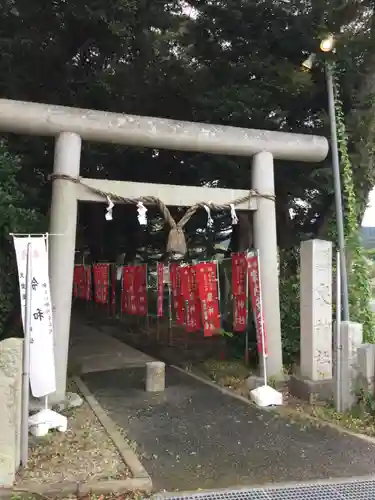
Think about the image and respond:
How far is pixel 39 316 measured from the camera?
639 cm

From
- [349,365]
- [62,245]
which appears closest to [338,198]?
[349,365]

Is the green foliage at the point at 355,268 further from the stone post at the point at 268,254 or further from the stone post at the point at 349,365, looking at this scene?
the stone post at the point at 349,365

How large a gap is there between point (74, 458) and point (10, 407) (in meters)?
1.09

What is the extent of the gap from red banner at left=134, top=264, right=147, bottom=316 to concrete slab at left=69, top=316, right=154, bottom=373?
120cm

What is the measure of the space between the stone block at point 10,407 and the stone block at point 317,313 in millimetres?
4588

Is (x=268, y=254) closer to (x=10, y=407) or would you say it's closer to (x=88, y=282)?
(x=10, y=407)

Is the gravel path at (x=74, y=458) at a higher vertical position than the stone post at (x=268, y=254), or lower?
lower

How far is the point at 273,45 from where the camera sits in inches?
413

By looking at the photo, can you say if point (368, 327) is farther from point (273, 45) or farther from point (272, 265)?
point (273, 45)

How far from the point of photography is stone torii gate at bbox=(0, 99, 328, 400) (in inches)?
284

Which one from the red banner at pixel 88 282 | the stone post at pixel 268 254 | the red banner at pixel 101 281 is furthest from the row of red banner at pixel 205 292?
the red banner at pixel 88 282

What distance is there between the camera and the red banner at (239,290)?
9.17m

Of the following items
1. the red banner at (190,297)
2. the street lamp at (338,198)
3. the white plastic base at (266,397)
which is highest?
the street lamp at (338,198)

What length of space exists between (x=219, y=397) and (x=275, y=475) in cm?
315
